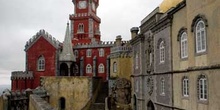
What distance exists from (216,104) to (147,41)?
1209cm

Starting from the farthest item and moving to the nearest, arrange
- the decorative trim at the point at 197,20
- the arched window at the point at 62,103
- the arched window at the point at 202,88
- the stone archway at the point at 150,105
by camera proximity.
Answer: the arched window at the point at 62,103 → the stone archway at the point at 150,105 → the arched window at the point at 202,88 → the decorative trim at the point at 197,20

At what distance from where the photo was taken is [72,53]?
137 feet

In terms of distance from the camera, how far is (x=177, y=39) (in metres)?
16.9

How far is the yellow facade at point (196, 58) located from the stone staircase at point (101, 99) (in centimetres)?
1516

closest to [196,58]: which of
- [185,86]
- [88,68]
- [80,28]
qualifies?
[185,86]

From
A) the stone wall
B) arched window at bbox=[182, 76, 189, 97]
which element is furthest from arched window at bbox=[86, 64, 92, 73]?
arched window at bbox=[182, 76, 189, 97]

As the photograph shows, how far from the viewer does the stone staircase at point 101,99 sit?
103 feet

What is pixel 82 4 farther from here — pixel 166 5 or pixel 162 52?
pixel 162 52

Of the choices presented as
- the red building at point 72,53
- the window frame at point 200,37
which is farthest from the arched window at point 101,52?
the window frame at point 200,37

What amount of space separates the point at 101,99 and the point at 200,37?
22.0 meters

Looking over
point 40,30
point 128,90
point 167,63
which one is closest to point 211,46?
point 167,63

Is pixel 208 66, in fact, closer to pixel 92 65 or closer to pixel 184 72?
pixel 184 72

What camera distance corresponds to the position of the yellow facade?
11914 mm

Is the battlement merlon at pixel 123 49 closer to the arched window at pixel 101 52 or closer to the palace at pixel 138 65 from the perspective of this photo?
the palace at pixel 138 65
